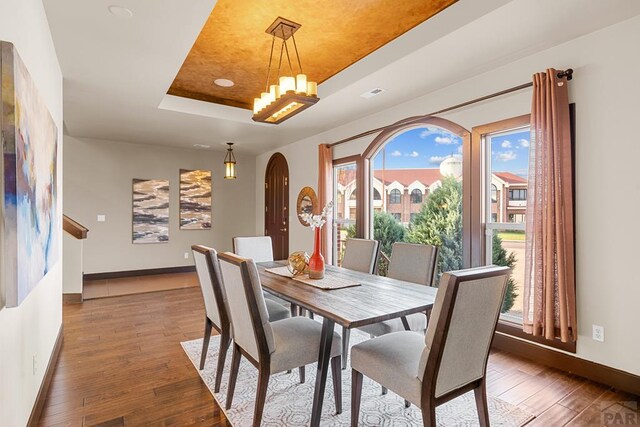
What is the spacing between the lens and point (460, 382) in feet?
5.43

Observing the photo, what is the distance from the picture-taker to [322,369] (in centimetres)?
191

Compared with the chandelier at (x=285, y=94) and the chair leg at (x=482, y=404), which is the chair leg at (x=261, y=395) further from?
the chandelier at (x=285, y=94)

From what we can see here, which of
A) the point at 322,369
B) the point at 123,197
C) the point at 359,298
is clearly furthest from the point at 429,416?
the point at 123,197

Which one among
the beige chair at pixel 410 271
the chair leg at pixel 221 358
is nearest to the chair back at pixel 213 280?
the chair leg at pixel 221 358

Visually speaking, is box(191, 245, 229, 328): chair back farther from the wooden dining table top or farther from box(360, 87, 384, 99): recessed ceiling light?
box(360, 87, 384, 99): recessed ceiling light

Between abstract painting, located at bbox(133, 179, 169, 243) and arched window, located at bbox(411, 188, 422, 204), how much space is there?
471 cm

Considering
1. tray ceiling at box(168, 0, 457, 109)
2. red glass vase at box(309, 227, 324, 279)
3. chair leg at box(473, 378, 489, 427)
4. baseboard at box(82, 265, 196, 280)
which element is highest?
tray ceiling at box(168, 0, 457, 109)

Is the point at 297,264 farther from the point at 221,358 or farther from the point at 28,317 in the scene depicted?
the point at 28,317

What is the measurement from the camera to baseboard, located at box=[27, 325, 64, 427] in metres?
2.00

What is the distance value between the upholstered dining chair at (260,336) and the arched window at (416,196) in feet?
9.43

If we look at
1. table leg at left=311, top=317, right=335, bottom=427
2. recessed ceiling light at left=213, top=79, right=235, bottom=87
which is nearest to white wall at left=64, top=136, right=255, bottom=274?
recessed ceiling light at left=213, top=79, right=235, bottom=87

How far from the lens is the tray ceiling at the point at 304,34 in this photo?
257 centimetres

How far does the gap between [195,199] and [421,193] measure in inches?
181

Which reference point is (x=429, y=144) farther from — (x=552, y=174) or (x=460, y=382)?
(x=460, y=382)
